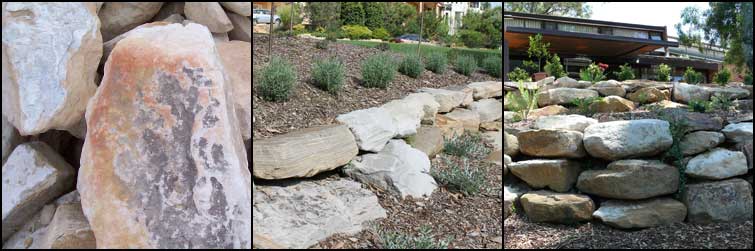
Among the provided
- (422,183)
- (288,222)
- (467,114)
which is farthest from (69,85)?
(467,114)

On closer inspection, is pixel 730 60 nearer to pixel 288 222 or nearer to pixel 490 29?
pixel 490 29

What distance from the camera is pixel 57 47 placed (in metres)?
2.01

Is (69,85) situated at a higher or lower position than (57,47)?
lower

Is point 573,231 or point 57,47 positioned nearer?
point 57,47

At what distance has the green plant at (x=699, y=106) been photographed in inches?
112

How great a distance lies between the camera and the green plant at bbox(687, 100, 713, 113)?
2857mm

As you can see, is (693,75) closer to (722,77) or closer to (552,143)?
(722,77)

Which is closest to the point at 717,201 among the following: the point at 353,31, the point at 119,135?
the point at 353,31

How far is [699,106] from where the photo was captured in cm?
286

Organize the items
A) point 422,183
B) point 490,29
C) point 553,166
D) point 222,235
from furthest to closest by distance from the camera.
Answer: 1. point 553,166
2. point 490,29
3. point 422,183
4. point 222,235

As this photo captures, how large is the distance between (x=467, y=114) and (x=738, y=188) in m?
1.45

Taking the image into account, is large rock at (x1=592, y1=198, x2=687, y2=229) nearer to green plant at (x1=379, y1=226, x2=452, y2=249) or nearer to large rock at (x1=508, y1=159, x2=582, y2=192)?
large rock at (x1=508, y1=159, x2=582, y2=192)

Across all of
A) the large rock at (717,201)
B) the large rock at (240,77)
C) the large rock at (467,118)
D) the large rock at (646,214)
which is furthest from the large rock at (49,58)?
the large rock at (717,201)

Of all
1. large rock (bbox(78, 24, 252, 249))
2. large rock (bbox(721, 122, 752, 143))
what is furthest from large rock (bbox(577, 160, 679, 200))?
large rock (bbox(78, 24, 252, 249))
